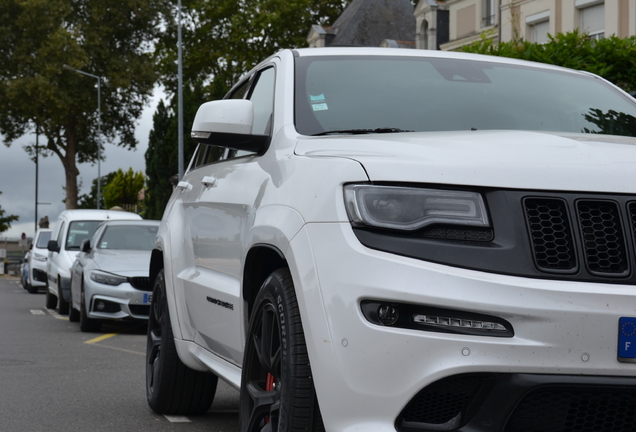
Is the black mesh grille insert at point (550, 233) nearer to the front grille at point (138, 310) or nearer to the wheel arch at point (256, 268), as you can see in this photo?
the wheel arch at point (256, 268)

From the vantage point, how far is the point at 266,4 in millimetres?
46781

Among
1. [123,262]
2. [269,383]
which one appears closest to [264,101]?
[269,383]

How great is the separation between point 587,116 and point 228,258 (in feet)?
5.54

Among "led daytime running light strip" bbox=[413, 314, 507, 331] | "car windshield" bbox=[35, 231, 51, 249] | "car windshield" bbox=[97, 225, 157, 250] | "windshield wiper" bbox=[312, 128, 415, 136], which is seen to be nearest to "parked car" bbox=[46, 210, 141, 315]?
"car windshield" bbox=[97, 225, 157, 250]

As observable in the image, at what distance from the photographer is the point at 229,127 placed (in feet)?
14.2

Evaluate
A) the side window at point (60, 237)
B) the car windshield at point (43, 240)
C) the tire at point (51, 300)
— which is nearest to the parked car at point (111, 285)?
the side window at point (60, 237)

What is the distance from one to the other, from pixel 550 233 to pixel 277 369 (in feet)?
3.80

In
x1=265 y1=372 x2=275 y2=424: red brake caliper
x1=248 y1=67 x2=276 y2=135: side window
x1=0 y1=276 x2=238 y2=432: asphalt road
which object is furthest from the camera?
x1=0 y1=276 x2=238 y2=432: asphalt road

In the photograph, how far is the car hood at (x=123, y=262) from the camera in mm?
13391

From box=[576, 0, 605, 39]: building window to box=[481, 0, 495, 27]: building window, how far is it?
5463mm

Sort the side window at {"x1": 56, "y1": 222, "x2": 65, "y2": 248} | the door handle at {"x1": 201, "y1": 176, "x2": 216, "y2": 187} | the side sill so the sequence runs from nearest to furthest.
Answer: the side sill
the door handle at {"x1": 201, "y1": 176, "x2": 216, "y2": 187}
the side window at {"x1": 56, "y1": 222, "x2": 65, "y2": 248}

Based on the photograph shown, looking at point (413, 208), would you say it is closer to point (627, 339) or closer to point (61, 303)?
point (627, 339)

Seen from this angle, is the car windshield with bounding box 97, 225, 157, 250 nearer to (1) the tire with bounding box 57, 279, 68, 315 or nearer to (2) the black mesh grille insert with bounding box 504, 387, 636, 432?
(1) the tire with bounding box 57, 279, 68, 315

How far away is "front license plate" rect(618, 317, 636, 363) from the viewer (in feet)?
9.66
